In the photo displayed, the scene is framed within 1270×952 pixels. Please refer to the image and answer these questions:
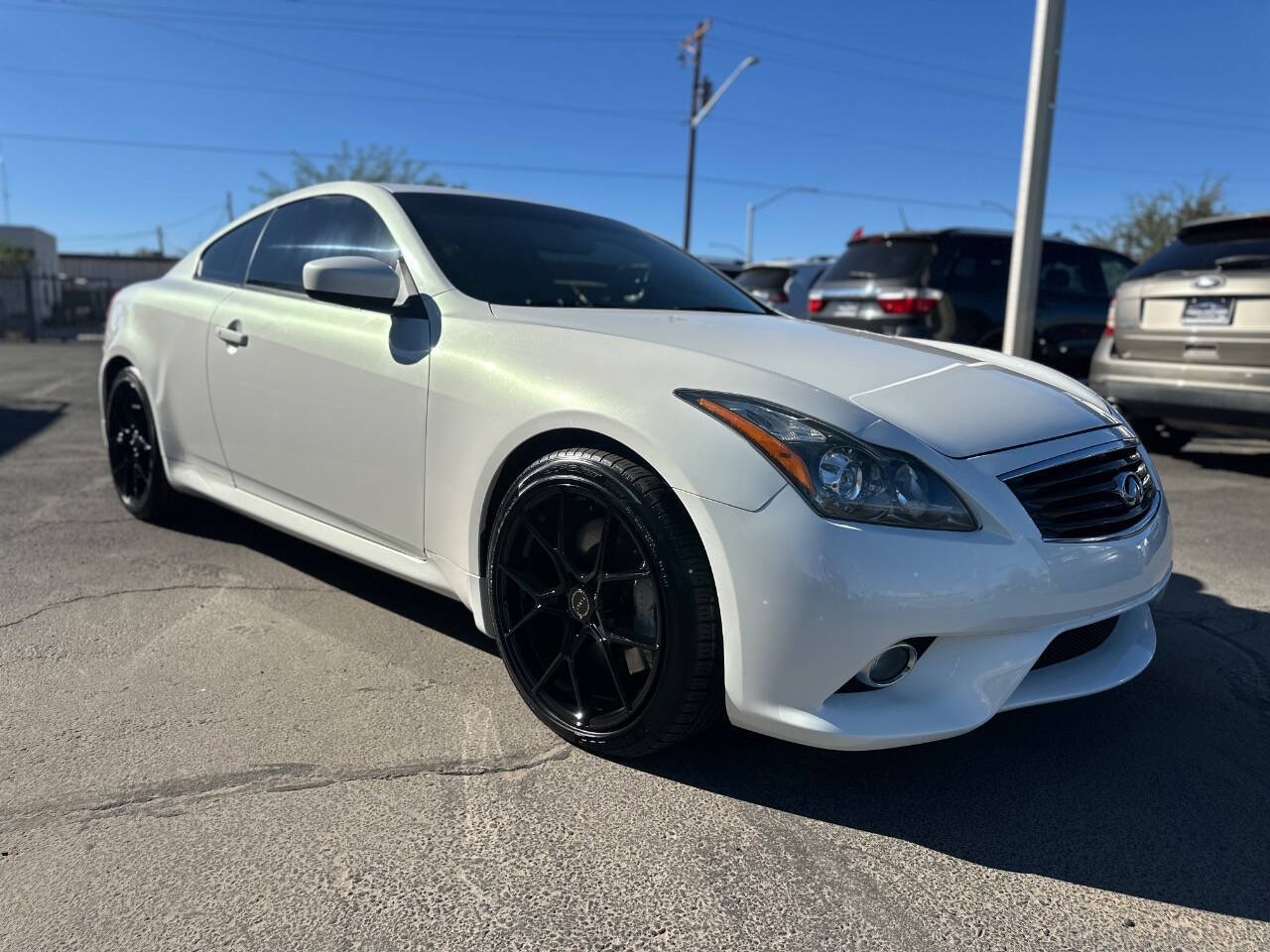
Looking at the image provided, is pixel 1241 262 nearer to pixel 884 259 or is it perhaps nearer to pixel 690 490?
pixel 884 259

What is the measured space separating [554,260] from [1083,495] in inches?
76.1

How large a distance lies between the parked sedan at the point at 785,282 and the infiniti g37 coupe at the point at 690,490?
26.8 feet

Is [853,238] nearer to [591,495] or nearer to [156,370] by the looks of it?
[156,370]

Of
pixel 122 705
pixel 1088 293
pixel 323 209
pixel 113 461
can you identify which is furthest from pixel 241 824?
pixel 1088 293

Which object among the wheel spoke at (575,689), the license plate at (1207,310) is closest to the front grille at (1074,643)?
the wheel spoke at (575,689)

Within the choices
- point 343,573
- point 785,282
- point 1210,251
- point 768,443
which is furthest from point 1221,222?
point 785,282

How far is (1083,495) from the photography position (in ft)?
7.36

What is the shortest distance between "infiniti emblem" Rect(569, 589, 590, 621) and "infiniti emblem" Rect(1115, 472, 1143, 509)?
1328 millimetres

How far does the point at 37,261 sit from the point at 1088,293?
35844 mm

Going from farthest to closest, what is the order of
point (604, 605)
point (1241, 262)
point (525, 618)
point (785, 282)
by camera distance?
point (785, 282) → point (1241, 262) → point (525, 618) → point (604, 605)

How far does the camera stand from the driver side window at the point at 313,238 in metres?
3.25

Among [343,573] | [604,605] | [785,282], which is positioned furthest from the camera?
[785,282]

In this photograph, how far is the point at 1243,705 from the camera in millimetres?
2732

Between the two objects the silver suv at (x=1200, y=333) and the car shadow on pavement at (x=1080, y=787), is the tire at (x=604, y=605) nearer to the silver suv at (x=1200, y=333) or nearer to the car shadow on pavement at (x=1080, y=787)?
the car shadow on pavement at (x=1080, y=787)
